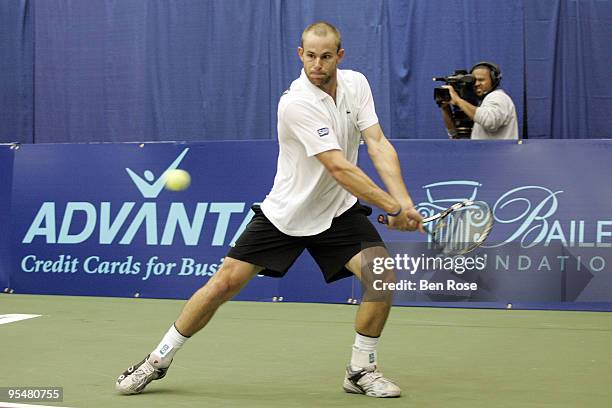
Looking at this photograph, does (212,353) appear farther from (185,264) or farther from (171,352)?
(185,264)

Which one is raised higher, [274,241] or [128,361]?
[274,241]

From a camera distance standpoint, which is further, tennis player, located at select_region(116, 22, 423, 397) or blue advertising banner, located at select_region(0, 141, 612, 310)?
blue advertising banner, located at select_region(0, 141, 612, 310)

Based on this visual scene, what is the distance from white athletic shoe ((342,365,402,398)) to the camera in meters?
5.54

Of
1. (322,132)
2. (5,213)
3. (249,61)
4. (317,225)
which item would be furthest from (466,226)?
(249,61)

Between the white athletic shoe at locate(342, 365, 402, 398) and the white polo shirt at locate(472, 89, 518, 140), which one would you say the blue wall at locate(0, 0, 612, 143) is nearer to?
the white polo shirt at locate(472, 89, 518, 140)

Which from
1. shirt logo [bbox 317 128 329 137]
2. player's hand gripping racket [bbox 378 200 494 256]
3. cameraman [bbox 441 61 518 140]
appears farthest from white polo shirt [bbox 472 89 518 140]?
shirt logo [bbox 317 128 329 137]

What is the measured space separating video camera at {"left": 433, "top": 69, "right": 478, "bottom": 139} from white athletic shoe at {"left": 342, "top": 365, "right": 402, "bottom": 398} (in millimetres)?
5240

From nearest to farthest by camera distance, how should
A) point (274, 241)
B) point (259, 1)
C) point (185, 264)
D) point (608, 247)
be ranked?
1. point (274, 241)
2. point (608, 247)
3. point (185, 264)
4. point (259, 1)

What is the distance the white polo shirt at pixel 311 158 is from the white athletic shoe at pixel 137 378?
984 mm

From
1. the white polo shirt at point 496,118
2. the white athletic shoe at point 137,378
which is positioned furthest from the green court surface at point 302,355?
the white polo shirt at point 496,118

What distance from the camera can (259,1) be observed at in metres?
12.5

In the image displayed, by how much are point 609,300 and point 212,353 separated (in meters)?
3.69

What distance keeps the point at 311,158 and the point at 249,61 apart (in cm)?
716

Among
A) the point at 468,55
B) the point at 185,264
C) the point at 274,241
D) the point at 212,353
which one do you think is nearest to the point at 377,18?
the point at 468,55
